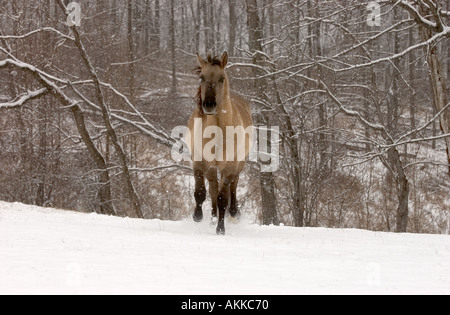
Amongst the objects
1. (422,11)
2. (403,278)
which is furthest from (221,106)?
(422,11)

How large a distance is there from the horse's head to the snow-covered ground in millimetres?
1833

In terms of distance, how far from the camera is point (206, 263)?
5191 mm

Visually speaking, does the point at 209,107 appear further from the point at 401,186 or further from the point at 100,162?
the point at 100,162

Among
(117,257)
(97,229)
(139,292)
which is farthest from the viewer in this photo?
(97,229)

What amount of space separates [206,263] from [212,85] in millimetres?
3425

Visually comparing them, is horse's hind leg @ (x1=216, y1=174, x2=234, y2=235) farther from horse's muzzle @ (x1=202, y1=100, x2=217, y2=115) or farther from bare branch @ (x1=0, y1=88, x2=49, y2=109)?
bare branch @ (x1=0, y1=88, x2=49, y2=109)

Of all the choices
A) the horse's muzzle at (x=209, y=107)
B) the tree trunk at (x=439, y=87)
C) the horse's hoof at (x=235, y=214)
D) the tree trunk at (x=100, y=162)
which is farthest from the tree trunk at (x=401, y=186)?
the tree trunk at (x=100, y=162)

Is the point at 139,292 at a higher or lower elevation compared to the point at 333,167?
lower

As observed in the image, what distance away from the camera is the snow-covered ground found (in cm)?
414

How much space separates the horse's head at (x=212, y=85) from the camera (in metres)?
7.70

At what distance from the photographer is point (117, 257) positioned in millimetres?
5301

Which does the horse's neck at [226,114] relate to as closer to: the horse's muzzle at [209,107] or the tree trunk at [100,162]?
the horse's muzzle at [209,107]

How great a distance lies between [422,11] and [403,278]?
10522 mm
